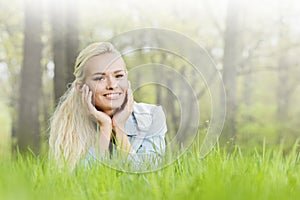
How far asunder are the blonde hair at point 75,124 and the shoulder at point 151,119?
28cm

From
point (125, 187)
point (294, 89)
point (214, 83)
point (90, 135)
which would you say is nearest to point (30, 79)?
point (90, 135)

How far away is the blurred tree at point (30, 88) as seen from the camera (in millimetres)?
6074

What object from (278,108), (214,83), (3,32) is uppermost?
(3,32)

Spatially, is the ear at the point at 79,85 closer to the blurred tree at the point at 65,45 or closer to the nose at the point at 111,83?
the nose at the point at 111,83

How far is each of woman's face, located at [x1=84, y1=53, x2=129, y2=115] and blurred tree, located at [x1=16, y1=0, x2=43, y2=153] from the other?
3934 mm

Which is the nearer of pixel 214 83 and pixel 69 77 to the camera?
pixel 214 83

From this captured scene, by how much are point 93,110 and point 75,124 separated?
0.87ft

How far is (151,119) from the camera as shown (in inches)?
82.1

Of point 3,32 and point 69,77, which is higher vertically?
point 3,32

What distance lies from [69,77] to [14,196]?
14.3ft

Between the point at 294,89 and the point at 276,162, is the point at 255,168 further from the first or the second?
the point at 294,89

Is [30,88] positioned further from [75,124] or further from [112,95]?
[112,95]

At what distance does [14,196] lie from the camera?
137 centimetres

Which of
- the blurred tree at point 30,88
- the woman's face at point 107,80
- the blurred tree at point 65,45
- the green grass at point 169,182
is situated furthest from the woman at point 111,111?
the blurred tree at point 30,88
